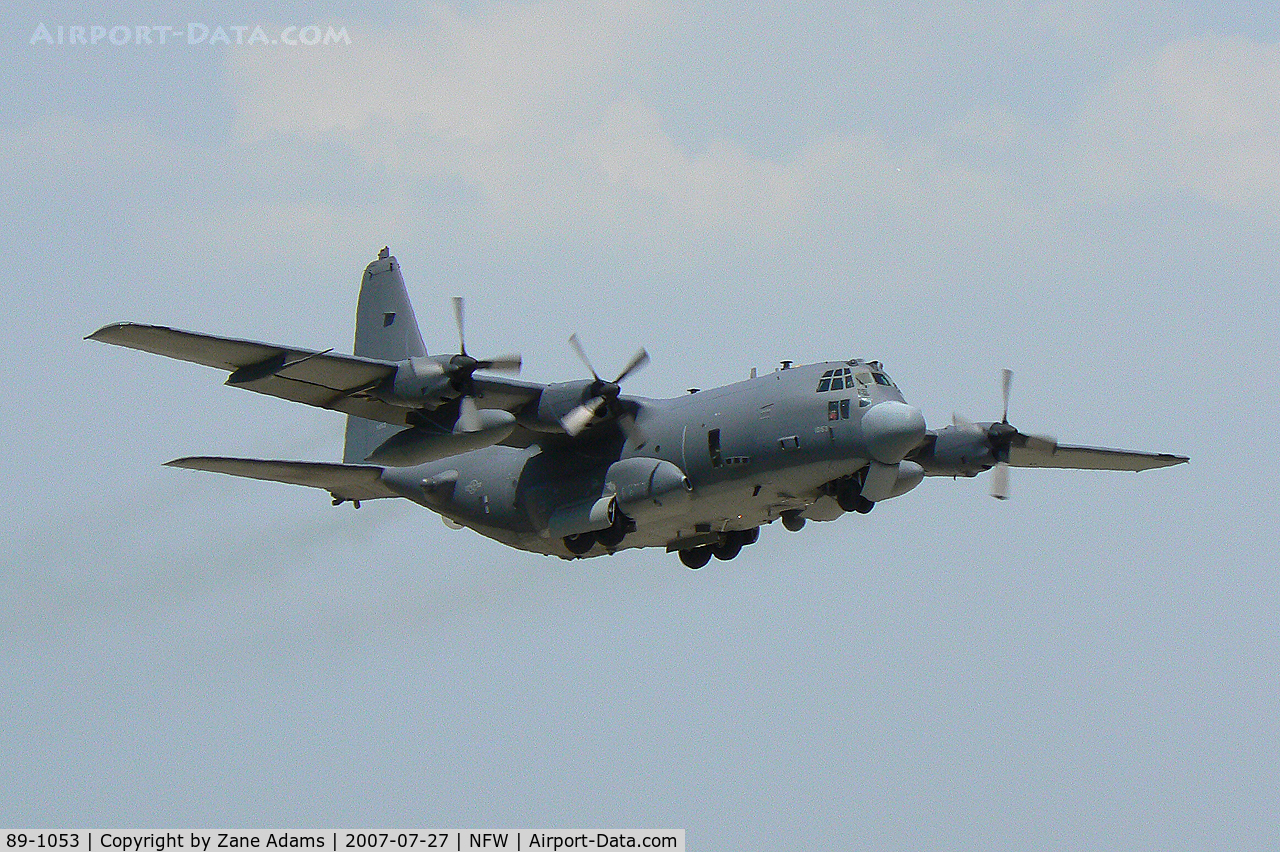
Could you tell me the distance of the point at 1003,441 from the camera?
24266 millimetres

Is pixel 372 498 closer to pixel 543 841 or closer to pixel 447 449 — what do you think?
pixel 447 449

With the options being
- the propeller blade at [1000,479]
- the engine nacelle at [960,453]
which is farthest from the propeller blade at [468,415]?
the propeller blade at [1000,479]

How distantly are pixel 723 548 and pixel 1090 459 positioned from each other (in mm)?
6856

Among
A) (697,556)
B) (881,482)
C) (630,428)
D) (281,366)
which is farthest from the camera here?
(697,556)

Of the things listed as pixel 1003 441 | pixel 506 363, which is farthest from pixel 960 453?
pixel 506 363

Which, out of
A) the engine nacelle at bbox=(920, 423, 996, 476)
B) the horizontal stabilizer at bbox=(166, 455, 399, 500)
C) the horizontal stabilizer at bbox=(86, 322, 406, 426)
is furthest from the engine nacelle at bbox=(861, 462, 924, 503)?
the horizontal stabilizer at bbox=(166, 455, 399, 500)

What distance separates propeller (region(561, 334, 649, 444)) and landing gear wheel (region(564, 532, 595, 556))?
1578 millimetres

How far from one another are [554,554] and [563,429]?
2795 millimetres

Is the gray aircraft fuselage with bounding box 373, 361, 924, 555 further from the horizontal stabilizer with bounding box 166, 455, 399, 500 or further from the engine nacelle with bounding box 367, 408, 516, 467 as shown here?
the engine nacelle with bounding box 367, 408, 516, 467

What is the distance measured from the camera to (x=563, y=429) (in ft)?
73.9

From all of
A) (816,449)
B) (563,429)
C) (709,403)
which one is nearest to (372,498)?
(563,429)

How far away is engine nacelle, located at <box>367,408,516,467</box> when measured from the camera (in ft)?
67.9

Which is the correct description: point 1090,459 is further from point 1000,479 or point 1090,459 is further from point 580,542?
point 580,542

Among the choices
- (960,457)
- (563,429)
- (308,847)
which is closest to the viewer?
(308,847)
